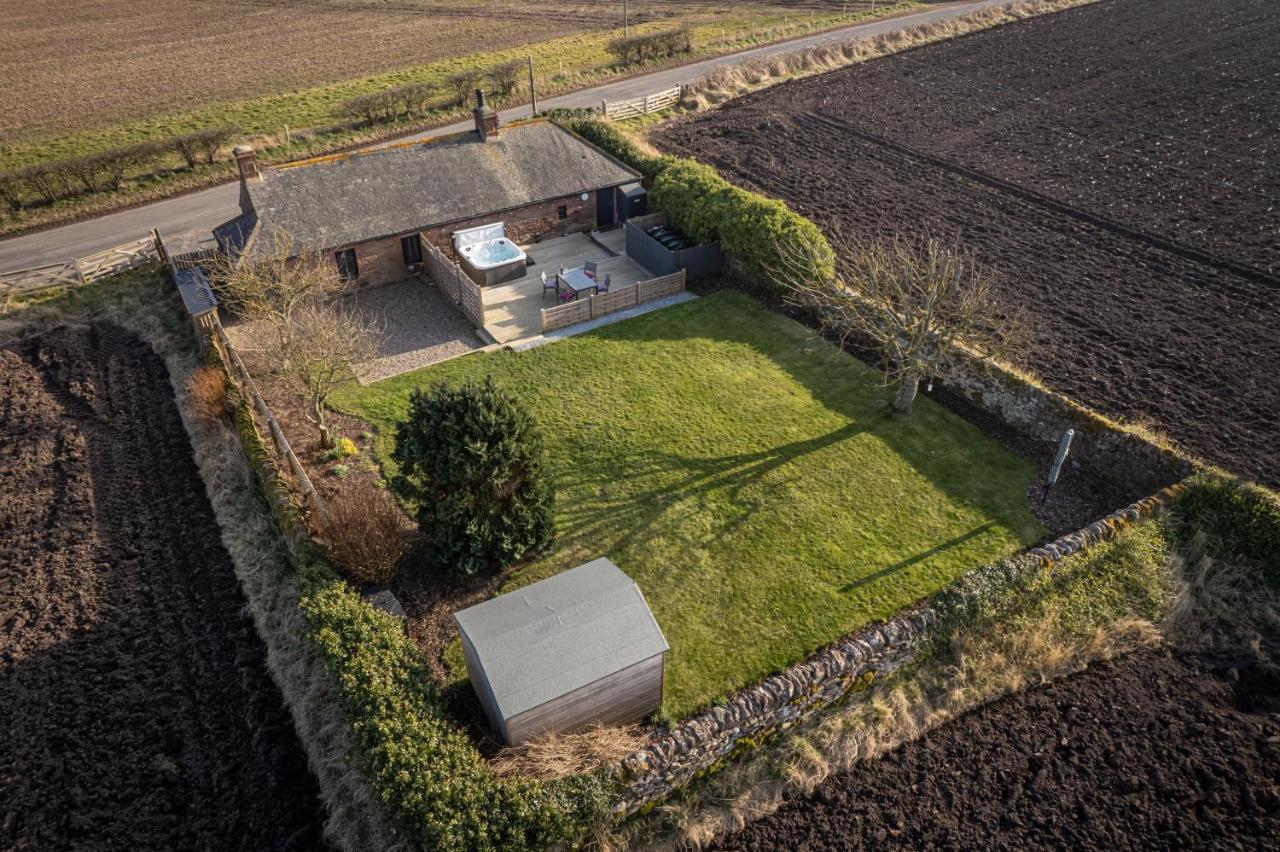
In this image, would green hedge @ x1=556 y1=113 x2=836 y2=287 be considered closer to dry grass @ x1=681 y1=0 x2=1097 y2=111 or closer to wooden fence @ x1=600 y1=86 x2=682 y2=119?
wooden fence @ x1=600 y1=86 x2=682 y2=119

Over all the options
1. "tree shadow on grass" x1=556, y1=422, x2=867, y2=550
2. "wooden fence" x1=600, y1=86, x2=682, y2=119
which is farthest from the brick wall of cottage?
"tree shadow on grass" x1=556, y1=422, x2=867, y2=550

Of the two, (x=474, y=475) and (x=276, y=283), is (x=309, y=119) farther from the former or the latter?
(x=474, y=475)

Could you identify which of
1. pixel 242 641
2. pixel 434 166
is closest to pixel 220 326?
pixel 434 166

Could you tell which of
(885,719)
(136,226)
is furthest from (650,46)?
(885,719)

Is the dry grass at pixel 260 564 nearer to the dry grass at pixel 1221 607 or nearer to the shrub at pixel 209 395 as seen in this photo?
the shrub at pixel 209 395

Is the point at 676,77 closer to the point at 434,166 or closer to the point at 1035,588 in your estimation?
the point at 434,166
